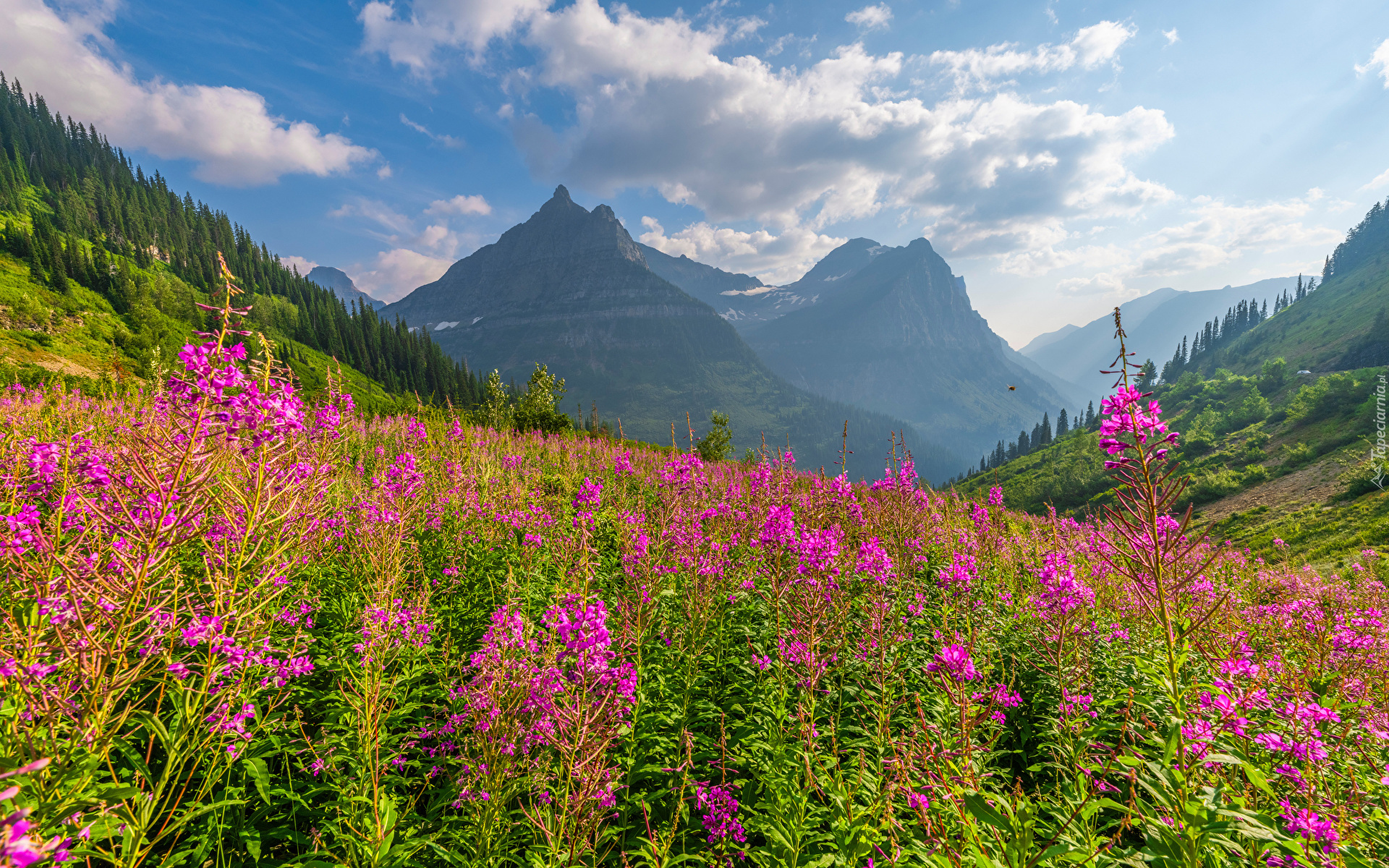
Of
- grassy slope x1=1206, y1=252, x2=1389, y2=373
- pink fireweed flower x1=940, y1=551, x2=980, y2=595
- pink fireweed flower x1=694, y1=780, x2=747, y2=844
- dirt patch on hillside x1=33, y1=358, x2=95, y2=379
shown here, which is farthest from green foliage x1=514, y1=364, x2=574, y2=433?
grassy slope x1=1206, y1=252, x2=1389, y2=373

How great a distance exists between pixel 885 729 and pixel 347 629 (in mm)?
5246

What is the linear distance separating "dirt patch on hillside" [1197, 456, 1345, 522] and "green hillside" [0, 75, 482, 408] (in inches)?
3354

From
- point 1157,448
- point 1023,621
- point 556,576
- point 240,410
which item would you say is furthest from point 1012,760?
point 240,410

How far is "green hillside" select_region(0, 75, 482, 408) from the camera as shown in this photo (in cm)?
6331

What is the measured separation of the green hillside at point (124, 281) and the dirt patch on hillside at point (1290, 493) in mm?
85203

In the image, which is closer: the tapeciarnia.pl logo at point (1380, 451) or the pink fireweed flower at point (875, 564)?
the pink fireweed flower at point (875, 564)

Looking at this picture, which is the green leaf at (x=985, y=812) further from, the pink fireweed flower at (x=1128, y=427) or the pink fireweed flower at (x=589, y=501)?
the pink fireweed flower at (x=589, y=501)

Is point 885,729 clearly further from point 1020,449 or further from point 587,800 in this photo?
point 1020,449

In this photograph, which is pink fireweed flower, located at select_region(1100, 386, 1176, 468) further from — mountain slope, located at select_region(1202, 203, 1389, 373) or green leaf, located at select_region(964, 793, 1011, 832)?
mountain slope, located at select_region(1202, 203, 1389, 373)

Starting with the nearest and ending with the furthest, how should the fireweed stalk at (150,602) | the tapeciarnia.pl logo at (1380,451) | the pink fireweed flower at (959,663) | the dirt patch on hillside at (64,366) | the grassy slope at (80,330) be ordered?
1. the fireweed stalk at (150,602)
2. the pink fireweed flower at (959,663)
3. the tapeciarnia.pl logo at (1380,451)
4. the dirt patch on hillside at (64,366)
5. the grassy slope at (80,330)

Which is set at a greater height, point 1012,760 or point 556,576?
point 556,576

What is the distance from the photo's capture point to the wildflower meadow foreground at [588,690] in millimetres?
2586

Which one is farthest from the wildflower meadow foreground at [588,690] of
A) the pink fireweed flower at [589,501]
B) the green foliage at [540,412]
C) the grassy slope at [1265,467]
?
the green foliage at [540,412]

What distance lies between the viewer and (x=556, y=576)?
21.3 feet
